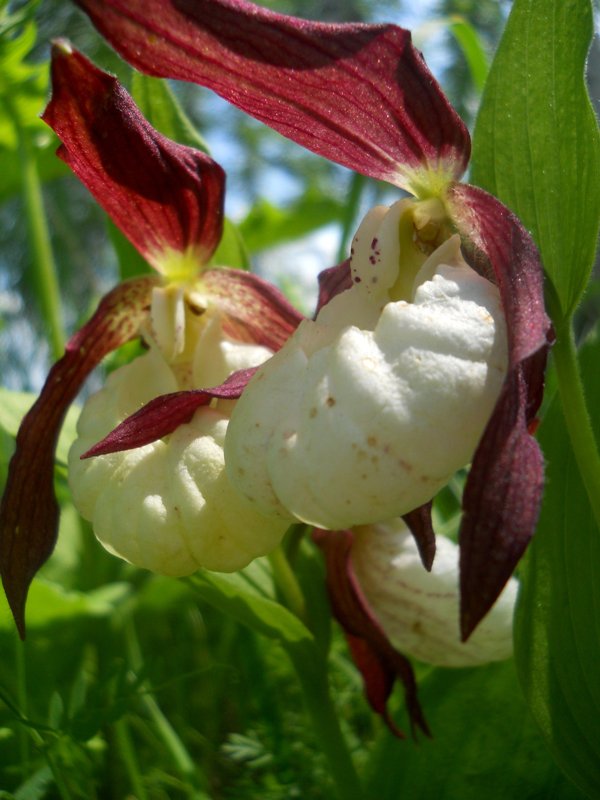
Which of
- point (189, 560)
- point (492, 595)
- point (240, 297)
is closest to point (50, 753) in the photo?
point (189, 560)

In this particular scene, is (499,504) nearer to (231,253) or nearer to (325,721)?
(325,721)

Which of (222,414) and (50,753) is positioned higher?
(222,414)

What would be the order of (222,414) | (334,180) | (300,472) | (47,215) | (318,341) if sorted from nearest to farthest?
(300,472) < (318,341) < (222,414) < (47,215) < (334,180)

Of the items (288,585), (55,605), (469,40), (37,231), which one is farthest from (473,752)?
(37,231)

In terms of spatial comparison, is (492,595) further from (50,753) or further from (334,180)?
(334,180)

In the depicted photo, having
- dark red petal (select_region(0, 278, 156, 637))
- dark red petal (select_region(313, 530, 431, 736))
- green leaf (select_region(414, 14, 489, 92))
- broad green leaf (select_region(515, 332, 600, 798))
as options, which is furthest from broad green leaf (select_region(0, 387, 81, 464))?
green leaf (select_region(414, 14, 489, 92))

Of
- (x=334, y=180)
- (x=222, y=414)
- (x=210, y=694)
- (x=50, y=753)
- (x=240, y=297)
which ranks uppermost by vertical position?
→ (x=334, y=180)
